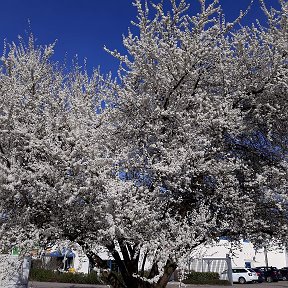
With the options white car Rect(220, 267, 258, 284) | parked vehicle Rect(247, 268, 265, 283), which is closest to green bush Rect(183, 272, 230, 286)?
white car Rect(220, 267, 258, 284)

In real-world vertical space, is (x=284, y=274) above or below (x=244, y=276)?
above

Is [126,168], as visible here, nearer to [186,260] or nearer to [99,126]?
[99,126]

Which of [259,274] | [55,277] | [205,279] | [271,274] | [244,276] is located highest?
[271,274]

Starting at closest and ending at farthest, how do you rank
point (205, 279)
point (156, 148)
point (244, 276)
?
1. point (156, 148)
2. point (205, 279)
3. point (244, 276)

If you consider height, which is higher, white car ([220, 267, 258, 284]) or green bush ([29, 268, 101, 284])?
white car ([220, 267, 258, 284])

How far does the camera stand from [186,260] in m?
7.31

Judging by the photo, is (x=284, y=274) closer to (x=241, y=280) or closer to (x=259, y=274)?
(x=259, y=274)

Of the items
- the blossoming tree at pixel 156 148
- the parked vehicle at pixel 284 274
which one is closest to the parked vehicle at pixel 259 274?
the parked vehicle at pixel 284 274

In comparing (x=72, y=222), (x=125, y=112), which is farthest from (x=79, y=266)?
(x=125, y=112)

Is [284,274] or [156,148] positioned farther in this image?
[284,274]

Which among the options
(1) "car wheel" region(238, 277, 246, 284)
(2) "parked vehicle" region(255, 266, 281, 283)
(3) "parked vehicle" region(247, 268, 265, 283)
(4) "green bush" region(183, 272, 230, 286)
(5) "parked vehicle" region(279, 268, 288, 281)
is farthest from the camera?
(5) "parked vehicle" region(279, 268, 288, 281)

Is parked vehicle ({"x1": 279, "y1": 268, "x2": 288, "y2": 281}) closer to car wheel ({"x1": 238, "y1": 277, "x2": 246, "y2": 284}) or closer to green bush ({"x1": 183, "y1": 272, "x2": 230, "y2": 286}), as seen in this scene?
car wheel ({"x1": 238, "y1": 277, "x2": 246, "y2": 284})

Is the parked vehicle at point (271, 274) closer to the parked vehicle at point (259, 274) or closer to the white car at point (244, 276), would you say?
the parked vehicle at point (259, 274)

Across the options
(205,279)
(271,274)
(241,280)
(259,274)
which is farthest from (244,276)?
(205,279)
